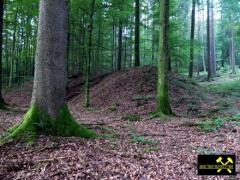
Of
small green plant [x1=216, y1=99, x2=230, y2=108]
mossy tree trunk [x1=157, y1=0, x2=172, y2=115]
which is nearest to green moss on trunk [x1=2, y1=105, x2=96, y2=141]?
mossy tree trunk [x1=157, y1=0, x2=172, y2=115]

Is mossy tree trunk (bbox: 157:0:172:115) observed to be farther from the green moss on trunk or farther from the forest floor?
the green moss on trunk

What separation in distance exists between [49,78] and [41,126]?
3.49 ft

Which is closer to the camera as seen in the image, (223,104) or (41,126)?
Answer: (41,126)

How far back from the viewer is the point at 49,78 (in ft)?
20.4

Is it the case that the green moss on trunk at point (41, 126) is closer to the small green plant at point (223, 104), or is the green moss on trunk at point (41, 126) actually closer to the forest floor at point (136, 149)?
the forest floor at point (136, 149)

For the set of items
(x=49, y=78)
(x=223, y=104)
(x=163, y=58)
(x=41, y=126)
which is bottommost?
(x=41, y=126)

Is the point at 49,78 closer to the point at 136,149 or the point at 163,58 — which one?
the point at 136,149

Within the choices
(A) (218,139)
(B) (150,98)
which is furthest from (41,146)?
(B) (150,98)

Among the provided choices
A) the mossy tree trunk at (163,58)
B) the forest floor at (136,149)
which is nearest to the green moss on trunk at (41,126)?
the forest floor at (136,149)

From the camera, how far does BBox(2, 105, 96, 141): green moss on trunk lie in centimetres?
598

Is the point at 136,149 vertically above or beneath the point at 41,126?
beneath

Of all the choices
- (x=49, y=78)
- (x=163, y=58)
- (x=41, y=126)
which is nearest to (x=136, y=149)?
(x=41, y=126)

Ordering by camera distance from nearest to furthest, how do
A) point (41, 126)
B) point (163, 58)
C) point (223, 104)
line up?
point (41, 126), point (163, 58), point (223, 104)

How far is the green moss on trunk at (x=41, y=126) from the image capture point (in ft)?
19.6
